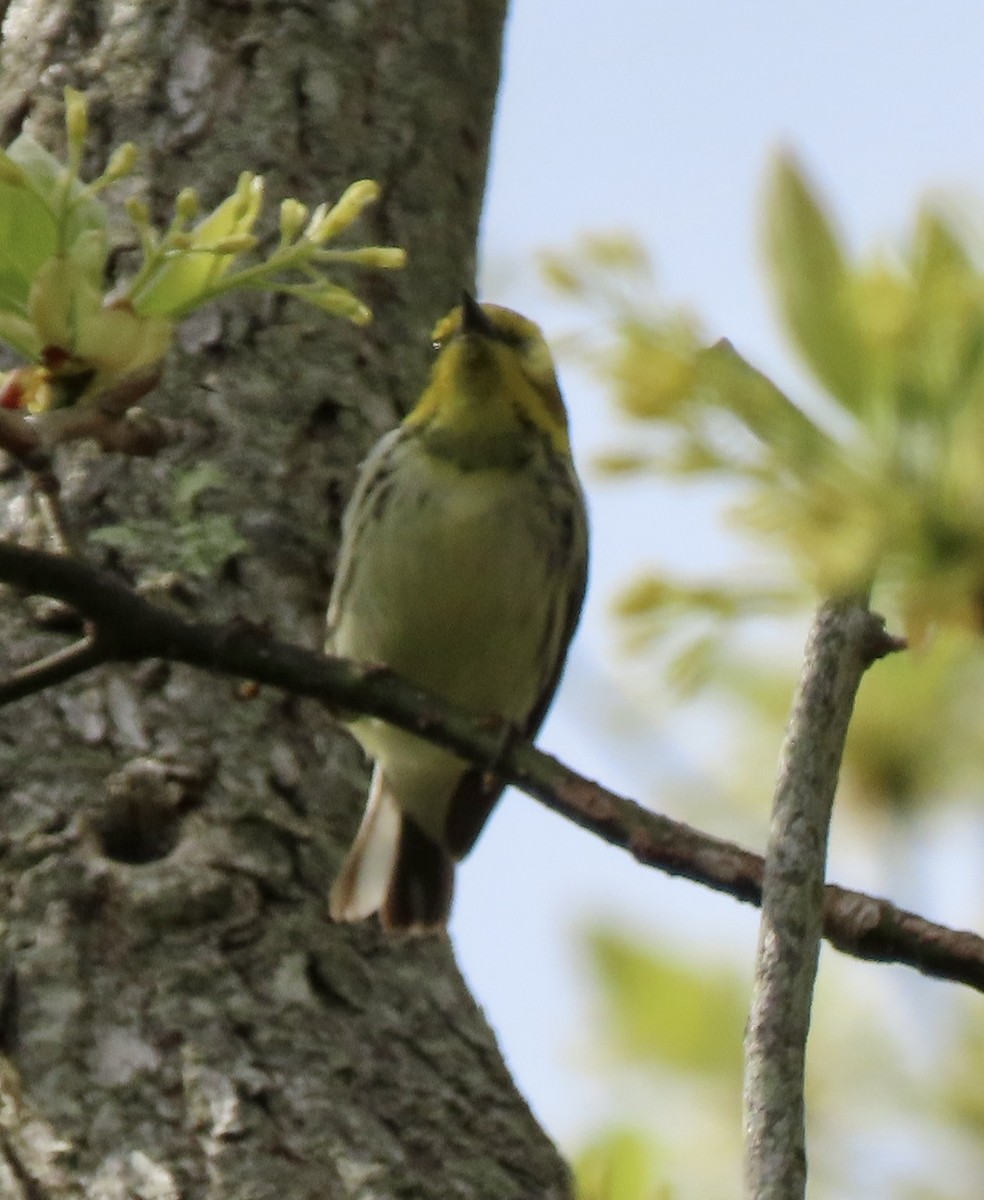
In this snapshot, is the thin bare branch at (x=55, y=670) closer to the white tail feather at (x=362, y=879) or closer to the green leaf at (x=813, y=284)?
the white tail feather at (x=362, y=879)

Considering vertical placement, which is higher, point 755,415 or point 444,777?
point 444,777

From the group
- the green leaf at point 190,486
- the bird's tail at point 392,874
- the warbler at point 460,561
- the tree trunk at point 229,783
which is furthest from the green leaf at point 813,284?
the warbler at point 460,561

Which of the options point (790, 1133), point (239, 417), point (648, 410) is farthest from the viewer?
point (239, 417)

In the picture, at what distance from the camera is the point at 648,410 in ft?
3.35

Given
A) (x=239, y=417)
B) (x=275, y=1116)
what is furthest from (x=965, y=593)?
(x=239, y=417)

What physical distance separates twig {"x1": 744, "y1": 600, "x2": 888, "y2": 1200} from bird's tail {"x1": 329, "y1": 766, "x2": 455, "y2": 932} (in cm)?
111

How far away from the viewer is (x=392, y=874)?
8.70 feet

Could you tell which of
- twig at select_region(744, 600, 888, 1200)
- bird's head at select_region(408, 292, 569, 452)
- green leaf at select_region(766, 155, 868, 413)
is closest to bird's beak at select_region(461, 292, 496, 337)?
bird's head at select_region(408, 292, 569, 452)

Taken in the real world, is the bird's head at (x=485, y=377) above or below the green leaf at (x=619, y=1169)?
above

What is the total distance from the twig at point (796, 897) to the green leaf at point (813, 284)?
0.27 meters

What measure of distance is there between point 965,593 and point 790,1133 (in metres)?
0.45

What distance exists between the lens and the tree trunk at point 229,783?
7.30 ft

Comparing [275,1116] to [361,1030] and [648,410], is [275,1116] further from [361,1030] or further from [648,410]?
[648,410]

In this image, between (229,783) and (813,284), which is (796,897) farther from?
(229,783)
